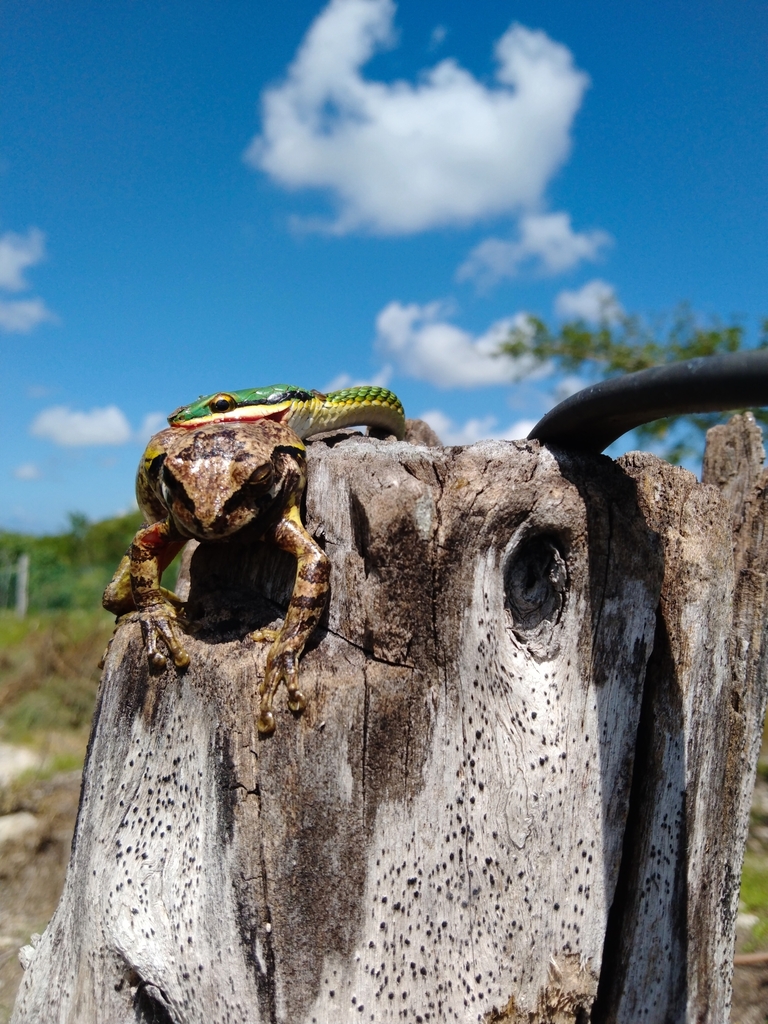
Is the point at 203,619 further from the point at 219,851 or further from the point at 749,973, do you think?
the point at 749,973

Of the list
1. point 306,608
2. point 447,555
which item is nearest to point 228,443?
point 306,608

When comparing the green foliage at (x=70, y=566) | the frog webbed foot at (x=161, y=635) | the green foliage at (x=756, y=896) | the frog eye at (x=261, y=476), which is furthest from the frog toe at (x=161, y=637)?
the green foliage at (x=70, y=566)

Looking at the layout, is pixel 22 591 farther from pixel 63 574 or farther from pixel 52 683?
pixel 52 683

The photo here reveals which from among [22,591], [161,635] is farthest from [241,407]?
[22,591]

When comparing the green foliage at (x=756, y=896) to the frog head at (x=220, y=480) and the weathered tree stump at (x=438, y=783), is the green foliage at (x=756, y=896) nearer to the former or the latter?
the weathered tree stump at (x=438, y=783)

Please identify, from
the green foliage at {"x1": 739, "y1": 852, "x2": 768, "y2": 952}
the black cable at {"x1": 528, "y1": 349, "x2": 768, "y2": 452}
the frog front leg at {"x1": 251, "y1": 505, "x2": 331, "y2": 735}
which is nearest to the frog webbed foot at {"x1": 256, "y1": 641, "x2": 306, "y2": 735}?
the frog front leg at {"x1": 251, "y1": 505, "x2": 331, "y2": 735}

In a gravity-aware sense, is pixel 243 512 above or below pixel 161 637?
above

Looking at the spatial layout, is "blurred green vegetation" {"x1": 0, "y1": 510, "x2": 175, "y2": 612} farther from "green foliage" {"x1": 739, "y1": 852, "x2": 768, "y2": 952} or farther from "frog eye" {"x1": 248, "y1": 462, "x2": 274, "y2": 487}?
"frog eye" {"x1": 248, "y1": 462, "x2": 274, "y2": 487}
